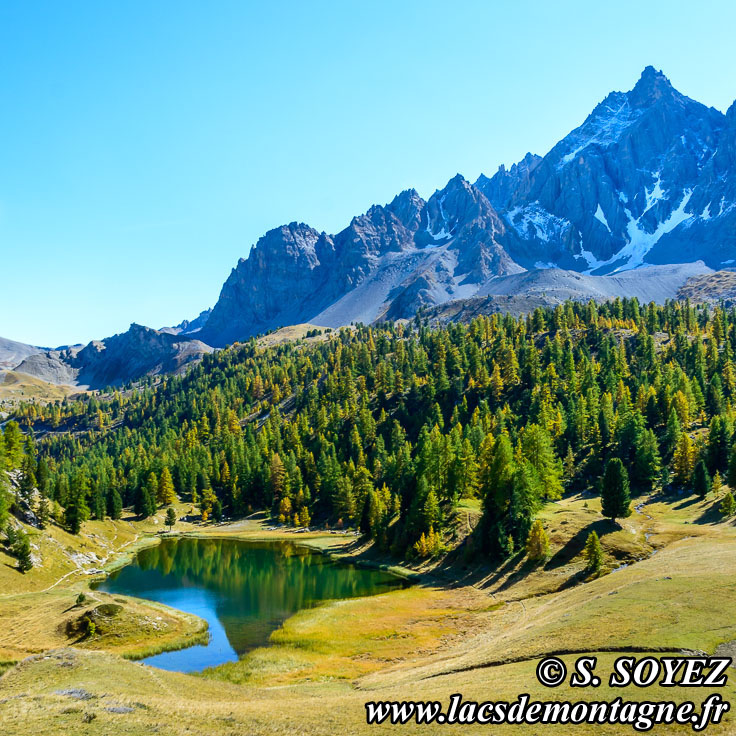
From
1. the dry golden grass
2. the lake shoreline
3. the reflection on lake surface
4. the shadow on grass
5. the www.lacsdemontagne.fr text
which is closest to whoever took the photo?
the www.lacsdemontagne.fr text

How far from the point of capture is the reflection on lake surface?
6181 cm

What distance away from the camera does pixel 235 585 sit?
9125cm

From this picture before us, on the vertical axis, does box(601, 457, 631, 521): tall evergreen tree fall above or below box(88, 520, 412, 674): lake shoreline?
above

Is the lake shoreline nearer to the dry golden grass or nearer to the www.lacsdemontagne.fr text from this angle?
the dry golden grass

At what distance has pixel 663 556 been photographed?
6500 cm

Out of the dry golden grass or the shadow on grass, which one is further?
the shadow on grass

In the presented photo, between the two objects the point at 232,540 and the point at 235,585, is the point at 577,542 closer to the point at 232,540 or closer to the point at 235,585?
the point at 235,585

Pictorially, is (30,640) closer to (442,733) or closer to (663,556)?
(442,733)

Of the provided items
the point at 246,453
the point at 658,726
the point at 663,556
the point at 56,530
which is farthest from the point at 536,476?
the point at 246,453

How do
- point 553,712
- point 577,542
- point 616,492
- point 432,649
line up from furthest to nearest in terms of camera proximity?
point 616,492 < point 577,542 < point 432,649 < point 553,712

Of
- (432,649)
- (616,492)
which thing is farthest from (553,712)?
(616,492)

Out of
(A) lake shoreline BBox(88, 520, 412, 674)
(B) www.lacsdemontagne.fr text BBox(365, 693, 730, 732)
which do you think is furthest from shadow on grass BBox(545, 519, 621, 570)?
(B) www.lacsdemontagne.fr text BBox(365, 693, 730, 732)

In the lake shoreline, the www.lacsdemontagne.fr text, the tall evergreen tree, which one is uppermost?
the www.lacsdemontagne.fr text

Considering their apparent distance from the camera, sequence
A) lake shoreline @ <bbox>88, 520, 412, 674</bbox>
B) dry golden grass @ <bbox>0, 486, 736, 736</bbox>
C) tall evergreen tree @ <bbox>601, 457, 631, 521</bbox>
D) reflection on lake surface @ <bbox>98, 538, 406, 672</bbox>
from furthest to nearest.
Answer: tall evergreen tree @ <bbox>601, 457, 631, 521</bbox>
reflection on lake surface @ <bbox>98, 538, 406, 672</bbox>
lake shoreline @ <bbox>88, 520, 412, 674</bbox>
dry golden grass @ <bbox>0, 486, 736, 736</bbox>
